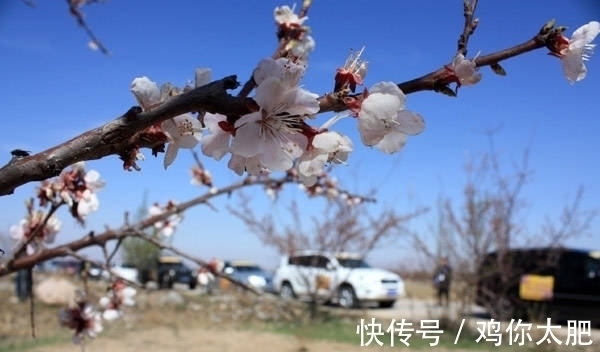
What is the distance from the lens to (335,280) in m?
11.3

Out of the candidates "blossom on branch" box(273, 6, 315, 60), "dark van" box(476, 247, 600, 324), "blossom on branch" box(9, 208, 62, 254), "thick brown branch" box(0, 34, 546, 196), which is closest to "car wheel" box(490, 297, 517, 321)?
"dark van" box(476, 247, 600, 324)

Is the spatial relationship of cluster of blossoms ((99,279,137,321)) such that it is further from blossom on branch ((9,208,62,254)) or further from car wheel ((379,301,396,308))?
car wheel ((379,301,396,308))

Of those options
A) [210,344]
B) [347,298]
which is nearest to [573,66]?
[210,344]

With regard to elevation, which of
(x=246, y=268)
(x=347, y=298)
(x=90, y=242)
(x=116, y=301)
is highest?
(x=90, y=242)

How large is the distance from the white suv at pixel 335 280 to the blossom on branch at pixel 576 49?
391 inches

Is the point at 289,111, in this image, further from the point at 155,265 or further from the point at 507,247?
the point at 155,265

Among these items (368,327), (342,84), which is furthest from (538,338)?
(342,84)

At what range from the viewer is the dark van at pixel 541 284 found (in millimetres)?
9023

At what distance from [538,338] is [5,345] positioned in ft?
21.5

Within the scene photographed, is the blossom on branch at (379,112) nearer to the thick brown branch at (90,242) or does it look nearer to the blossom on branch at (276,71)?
the blossom on branch at (276,71)

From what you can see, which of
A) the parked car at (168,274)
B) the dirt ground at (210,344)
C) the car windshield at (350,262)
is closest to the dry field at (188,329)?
the dirt ground at (210,344)

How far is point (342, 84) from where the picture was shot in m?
0.90

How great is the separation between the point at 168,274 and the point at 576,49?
803 inches

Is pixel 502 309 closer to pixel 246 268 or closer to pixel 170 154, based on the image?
pixel 170 154
